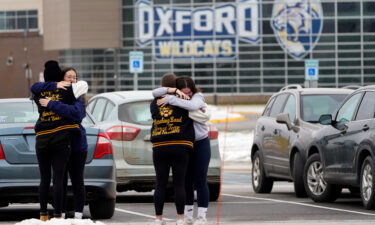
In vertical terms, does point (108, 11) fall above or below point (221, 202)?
above

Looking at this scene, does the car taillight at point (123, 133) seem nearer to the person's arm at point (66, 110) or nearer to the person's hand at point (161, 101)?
the person's hand at point (161, 101)

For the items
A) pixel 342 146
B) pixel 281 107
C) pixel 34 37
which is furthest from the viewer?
pixel 34 37

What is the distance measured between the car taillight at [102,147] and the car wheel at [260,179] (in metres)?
6.15

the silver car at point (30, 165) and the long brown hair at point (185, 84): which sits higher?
the long brown hair at point (185, 84)

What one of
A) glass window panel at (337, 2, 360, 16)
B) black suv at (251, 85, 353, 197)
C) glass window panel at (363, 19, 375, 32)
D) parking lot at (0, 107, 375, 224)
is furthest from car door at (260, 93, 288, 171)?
glass window panel at (363, 19, 375, 32)

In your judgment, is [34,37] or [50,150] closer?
[50,150]

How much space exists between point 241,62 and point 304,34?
5471mm

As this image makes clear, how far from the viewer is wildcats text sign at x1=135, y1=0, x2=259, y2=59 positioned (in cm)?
8738

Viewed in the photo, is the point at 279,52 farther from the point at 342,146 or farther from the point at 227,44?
the point at 342,146

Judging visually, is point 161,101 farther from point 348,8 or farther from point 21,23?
point 21,23

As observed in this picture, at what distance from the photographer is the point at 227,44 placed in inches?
3455

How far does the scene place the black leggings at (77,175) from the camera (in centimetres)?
1195

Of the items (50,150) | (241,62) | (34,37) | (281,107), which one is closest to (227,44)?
(241,62)

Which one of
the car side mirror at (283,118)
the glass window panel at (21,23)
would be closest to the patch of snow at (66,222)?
the car side mirror at (283,118)
